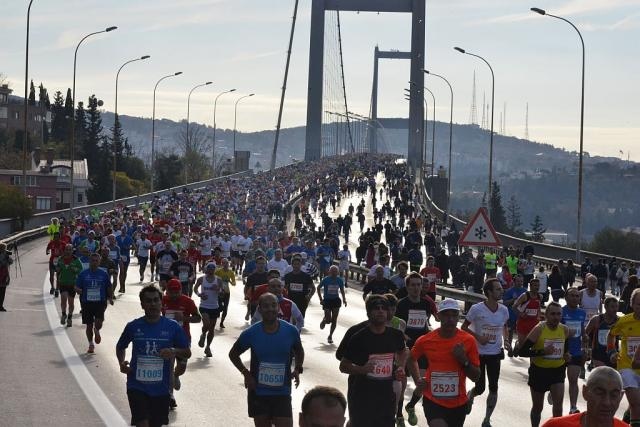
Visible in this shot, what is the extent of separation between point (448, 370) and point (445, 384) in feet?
0.35

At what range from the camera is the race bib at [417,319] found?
15.0m

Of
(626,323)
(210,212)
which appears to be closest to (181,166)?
(210,212)

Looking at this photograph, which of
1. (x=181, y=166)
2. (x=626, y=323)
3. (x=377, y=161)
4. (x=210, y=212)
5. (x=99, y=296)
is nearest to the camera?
(x=626, y=323)

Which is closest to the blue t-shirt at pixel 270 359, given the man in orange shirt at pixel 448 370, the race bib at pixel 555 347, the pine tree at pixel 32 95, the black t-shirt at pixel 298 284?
the man in orange shirt at pixel 448 370

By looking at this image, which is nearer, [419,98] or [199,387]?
[199,387]

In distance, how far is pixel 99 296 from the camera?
65.4ft

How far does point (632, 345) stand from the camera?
12602 millimetres

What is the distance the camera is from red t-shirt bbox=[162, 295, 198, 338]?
46.4 feet

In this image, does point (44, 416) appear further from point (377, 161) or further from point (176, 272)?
point (377, 161)

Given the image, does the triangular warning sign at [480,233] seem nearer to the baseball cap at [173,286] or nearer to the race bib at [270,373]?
the baseball cap at [173,286]

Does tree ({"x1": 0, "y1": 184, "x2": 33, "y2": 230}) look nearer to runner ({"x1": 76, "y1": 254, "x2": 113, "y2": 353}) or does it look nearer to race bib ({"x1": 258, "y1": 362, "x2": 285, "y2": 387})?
runner ({"x1": 76, "y1": 254, "x2": 113, "y2": 353})

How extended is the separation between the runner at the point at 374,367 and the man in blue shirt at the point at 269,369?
1.59ft

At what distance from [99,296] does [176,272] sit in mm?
3277

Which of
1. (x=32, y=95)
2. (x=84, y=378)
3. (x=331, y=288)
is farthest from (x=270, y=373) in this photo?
(x=32, y=95)
